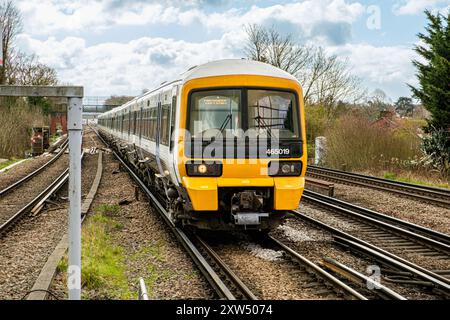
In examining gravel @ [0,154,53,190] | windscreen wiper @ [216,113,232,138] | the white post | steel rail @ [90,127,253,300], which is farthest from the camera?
gravel @ [0,154,53,190]

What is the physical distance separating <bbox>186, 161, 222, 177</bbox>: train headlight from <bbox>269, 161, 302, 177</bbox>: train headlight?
856mm

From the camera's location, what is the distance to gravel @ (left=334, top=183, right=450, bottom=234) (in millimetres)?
11459

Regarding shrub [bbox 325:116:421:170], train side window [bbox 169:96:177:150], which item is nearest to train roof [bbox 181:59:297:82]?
train side window [bbox 169:96:177:150]

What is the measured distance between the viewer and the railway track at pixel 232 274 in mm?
6175

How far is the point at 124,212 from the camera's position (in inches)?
484

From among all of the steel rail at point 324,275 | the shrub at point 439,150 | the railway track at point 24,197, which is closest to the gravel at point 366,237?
the steel rail at point 324,275

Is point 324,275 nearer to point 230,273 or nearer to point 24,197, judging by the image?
point 230,273

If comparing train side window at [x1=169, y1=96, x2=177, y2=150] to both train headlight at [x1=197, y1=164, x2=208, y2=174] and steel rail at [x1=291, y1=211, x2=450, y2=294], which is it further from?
steel rail at [x1=291, y1=211, x2=450, y2=294]

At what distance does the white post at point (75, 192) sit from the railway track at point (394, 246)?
420cm

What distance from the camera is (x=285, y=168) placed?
8.60 metres

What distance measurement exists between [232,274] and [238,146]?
2.34 m

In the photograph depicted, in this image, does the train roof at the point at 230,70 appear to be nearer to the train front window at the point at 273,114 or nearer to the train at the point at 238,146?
the train at the point at 238,146

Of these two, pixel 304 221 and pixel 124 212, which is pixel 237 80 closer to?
pixel 304 221
